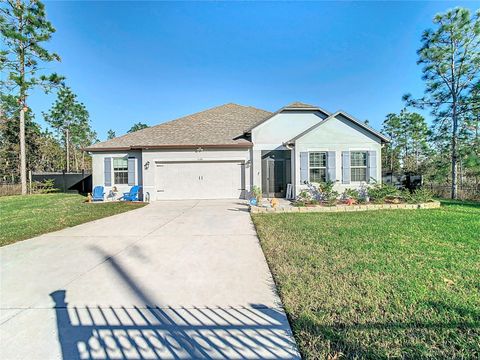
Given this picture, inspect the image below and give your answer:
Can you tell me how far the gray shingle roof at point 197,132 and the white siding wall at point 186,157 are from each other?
1.48ft

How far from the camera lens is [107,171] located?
12.9 meters

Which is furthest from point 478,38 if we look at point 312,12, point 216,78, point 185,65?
point 185,65

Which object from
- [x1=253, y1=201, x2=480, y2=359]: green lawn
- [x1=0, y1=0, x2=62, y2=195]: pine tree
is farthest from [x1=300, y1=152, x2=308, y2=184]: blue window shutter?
[x1=0, y1=0, x2=62, y2=195]: pine tree

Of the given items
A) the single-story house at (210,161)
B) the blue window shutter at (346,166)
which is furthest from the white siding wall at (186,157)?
the blue window shutter at (346,166)

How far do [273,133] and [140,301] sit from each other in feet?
36.6

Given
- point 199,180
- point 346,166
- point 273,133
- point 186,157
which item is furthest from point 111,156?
point 346,166

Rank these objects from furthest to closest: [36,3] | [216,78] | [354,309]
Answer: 1. [216,78]
2. [36,3]
3. [354,309]

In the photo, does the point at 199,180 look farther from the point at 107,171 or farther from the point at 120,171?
the point at 107,171

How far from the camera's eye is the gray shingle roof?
12703 mm

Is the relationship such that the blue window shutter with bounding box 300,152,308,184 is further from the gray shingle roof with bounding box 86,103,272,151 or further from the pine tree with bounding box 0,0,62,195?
the pine tree with bounding box 0,0,62,195

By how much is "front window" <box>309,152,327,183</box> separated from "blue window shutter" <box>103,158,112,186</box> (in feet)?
37.3

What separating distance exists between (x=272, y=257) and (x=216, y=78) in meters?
17.4

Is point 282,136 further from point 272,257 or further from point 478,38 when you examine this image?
point 478,38

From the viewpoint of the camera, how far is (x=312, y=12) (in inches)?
427
